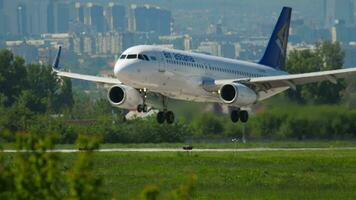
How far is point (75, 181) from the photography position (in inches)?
762

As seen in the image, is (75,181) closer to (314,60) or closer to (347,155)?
(347,155)

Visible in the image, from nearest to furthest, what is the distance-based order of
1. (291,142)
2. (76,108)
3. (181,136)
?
(291,142) → (181,136) → (76,108)

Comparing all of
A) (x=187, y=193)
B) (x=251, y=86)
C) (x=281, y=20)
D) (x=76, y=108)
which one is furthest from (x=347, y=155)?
(x=76, y=108)

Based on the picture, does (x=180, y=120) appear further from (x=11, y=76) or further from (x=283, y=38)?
(x=11, y=76)

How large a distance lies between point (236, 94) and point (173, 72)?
3.01 m

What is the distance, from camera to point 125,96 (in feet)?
184

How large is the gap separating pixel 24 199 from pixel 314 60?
96701mm

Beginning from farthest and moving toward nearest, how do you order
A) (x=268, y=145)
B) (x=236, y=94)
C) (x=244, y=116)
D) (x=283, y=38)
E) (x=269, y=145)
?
(x=268, y=145) < (x=269, y=145) < (x=283, y=38) < (x=244, y=116) < (x=236, y=94)

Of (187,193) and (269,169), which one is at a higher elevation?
(187,193)

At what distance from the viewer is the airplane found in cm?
5384

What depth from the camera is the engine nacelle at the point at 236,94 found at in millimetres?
56625

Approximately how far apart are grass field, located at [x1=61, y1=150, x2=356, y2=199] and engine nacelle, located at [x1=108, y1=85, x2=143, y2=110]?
7.07ft

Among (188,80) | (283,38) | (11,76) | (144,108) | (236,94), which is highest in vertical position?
(283,38)

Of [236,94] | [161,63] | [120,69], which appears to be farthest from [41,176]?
[236,94]
